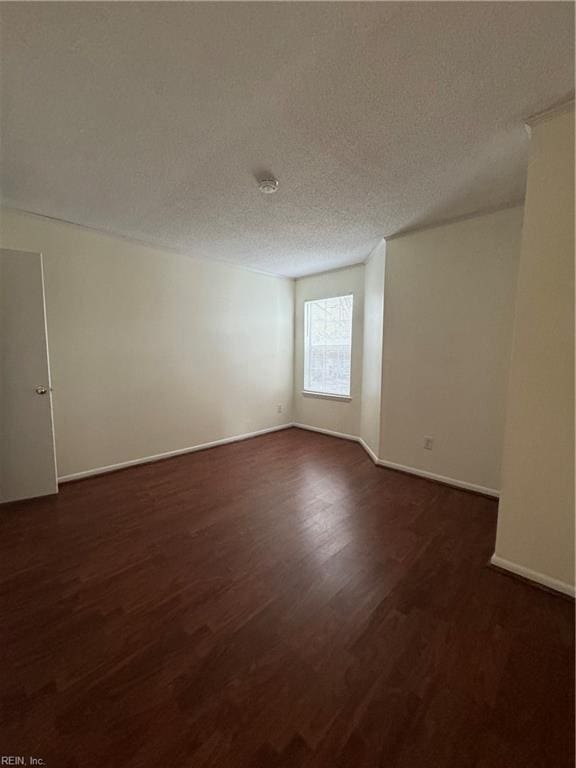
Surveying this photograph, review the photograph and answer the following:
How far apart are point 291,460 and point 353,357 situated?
1.69m

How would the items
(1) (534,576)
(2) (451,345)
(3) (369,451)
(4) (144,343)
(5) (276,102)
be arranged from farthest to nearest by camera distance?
(3) (369,451)
(4) (144,343)
(2) (451,345)
(1) (534,576)
(5) (276,102)

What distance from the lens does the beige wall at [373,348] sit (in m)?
3.25

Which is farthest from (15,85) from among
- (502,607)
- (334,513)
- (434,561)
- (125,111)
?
(502,607)

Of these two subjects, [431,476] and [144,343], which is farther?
[144,343]

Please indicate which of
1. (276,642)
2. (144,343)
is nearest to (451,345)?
(276,642)

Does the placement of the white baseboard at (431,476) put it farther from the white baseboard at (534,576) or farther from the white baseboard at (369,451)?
the white baseboard at (534,576)

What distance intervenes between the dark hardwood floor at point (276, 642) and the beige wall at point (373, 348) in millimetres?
1280

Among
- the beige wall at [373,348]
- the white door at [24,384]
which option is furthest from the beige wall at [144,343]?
the beige wall at [373,348]

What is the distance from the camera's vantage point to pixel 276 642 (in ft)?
4.31

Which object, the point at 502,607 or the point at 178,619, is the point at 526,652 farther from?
the point at 178,619

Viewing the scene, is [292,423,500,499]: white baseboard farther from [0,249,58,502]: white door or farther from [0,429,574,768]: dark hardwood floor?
[0,249,58,502]: white door

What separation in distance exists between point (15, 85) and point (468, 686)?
10.5ft

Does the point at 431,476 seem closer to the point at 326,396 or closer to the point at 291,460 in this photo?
the point at 291,460

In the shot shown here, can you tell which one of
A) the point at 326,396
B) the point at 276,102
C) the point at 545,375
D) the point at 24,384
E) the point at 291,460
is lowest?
the point at 291,460
